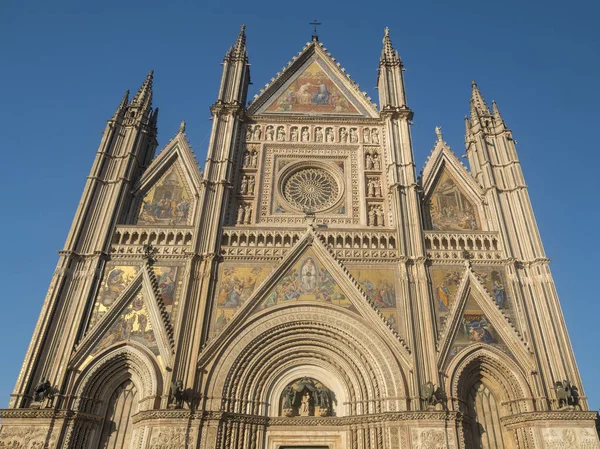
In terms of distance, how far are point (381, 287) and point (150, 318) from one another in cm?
810

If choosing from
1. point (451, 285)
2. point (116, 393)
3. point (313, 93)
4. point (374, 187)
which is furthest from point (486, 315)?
point (313, 93)

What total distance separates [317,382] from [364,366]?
5.72ft

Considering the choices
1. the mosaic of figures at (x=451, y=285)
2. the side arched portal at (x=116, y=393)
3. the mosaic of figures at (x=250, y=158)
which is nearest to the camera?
the side arched portal at (x=116, y=393)

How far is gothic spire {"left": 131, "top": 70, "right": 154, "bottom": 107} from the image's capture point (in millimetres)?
20484

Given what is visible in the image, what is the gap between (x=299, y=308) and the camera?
15.4m

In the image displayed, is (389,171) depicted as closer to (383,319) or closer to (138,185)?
(383,319)

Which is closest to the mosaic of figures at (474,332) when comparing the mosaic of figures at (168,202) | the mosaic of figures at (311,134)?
the mosaic of figures at (311,134)

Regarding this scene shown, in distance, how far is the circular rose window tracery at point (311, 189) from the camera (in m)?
18.7

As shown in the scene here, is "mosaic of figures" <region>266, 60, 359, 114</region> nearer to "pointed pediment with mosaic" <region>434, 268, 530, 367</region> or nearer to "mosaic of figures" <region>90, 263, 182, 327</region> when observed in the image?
"mosaic of figures" <region>90, 263, 182, 327</region>

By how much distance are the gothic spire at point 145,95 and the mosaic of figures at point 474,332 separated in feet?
54.4

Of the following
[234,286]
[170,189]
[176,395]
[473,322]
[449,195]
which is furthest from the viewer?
[449,195]

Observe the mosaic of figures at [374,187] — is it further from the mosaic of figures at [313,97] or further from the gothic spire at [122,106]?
the gothic spire at [122,106]

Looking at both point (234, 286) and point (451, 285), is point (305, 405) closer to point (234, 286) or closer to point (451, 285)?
point (234, 286)

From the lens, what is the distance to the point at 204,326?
14.7 meters
